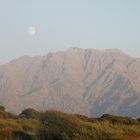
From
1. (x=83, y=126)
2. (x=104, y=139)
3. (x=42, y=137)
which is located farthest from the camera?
(x=42, y=137)

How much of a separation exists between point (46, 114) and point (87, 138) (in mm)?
3539

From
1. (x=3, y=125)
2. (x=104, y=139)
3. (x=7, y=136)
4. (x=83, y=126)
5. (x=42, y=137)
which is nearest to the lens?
(x=104, y=139)

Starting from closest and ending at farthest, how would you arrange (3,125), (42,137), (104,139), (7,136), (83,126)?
(104,139) → (83,126) → (42,137) → (7,136) → (3,125)

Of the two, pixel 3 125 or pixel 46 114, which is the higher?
pixel 46 114

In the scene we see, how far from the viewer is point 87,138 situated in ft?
44.7

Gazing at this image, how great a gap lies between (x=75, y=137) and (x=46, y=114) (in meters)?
3.19

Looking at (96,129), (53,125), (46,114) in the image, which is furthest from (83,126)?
(46,114)

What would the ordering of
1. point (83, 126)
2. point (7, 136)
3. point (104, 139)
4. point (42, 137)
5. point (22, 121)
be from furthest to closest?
point (22, 121), point (7, 136), point (42, 137), point (83, 126), point (104, 139)

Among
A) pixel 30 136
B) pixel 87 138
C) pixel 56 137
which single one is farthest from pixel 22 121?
pixel 87 138

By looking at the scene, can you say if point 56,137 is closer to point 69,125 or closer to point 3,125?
point 69,125

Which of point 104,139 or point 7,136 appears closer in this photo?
point 104,139

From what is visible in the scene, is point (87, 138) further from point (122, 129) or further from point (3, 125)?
point (3, 125)

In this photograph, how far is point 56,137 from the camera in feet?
49.8

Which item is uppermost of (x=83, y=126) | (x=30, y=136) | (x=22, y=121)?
(x=83, y=126)
